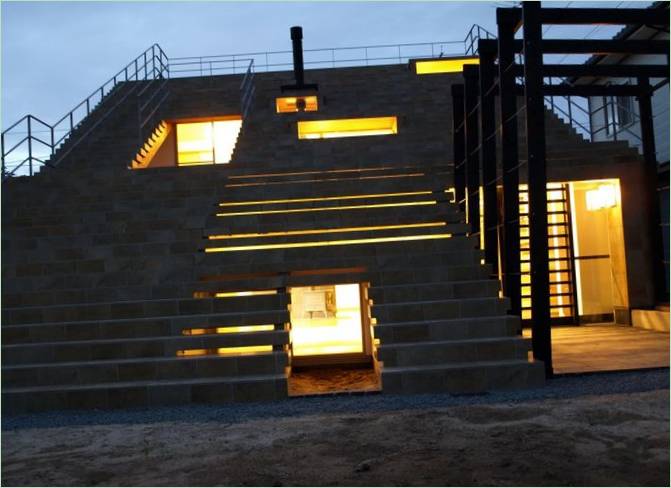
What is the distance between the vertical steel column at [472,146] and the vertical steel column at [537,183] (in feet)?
8.78

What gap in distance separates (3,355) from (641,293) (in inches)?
409

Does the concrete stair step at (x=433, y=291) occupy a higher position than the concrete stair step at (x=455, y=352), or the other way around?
the concrete stair step at (x=433, y=291)

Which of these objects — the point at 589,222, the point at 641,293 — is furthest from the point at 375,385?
the point at 589,222

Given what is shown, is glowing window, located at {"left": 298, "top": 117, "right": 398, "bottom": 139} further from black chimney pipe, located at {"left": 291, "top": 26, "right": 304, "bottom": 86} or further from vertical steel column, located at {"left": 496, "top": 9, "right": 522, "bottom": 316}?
vertical steel column, located at {"left": 496, "top": 9, "right": 522, "bottom": 316}

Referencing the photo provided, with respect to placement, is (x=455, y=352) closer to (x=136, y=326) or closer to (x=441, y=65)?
(x=136, y=326)

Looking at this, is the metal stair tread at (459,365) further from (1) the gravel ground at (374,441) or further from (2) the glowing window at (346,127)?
(2) the glowing window at (346,127)

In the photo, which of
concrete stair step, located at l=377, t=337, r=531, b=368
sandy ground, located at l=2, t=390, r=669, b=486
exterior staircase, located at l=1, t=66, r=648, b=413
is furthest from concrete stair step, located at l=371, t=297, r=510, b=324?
sandy ground, located at l=2, t=390, r=669, b=486

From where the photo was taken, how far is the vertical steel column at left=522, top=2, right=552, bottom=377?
7672 millimetres

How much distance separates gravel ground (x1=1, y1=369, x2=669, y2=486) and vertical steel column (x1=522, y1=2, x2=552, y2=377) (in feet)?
1.92

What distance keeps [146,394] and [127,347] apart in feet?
3.04

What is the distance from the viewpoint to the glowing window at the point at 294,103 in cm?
2176

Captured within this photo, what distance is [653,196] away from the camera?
455 inches

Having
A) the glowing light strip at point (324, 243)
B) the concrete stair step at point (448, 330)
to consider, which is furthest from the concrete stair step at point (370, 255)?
the concrete stair step at point (448, 330)

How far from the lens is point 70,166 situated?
16703 mm
